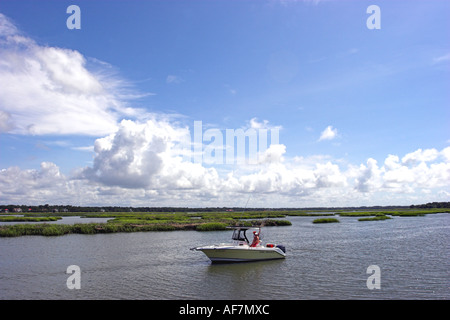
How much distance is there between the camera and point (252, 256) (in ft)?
99.3

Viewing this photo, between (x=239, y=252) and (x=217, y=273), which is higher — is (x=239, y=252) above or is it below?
above

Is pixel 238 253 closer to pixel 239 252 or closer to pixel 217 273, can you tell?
pixel 239 252

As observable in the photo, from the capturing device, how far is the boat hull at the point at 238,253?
2895 centimetres

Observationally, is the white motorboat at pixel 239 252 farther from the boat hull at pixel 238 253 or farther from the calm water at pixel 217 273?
the calm water at pixel 217 273

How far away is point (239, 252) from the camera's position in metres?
29.6

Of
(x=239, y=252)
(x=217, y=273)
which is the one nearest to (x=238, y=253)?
(x=239, y=252)

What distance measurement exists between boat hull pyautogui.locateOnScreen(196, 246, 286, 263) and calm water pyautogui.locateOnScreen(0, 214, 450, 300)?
0.70 meters

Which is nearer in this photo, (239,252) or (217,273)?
(217,273)

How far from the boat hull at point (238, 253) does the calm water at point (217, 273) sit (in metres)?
0.70

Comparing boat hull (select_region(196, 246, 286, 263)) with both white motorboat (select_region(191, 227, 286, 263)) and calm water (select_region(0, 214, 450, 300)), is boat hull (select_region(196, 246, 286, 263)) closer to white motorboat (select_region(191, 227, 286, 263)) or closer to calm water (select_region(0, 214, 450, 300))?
white motorboat (select_region(191, 227, 286, 263))

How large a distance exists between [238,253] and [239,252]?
0.13m

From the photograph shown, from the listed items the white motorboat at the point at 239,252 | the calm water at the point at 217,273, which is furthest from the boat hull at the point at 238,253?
the calm water at the point at 217,273
